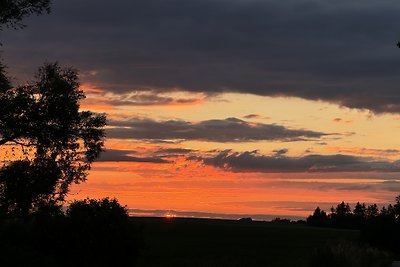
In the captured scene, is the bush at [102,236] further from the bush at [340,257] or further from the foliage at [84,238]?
the bush at [340,257]

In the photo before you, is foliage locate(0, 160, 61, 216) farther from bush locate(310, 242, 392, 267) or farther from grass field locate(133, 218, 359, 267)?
bush locate(310, 242, 392, 267)

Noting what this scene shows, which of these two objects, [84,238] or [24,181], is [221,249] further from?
[24,181]

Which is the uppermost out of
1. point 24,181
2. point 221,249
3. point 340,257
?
point 24,181

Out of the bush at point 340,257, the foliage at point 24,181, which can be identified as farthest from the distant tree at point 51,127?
the bush at point 340,257

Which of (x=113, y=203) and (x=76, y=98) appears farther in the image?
(x=113, y=203)

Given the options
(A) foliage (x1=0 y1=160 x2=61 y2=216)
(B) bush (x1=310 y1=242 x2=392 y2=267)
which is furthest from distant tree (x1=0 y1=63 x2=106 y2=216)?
(B) bush (x1=310 y1=242 x2=392 y2=267)

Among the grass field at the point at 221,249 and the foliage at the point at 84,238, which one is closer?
the foliage at the point at 84,238

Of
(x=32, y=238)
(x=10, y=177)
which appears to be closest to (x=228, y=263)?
(x=32, y=238)

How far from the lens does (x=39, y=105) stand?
102 ft

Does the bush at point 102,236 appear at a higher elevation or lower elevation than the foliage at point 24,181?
lower

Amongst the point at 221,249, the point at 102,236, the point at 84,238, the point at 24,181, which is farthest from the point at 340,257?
the point at 221,249

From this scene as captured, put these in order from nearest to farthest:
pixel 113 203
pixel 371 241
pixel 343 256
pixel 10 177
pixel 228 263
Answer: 1. pixel 10 177
2. pixel 113 203
3. pixel 343 256
4. pixel 228 263
5. pixel 371 241

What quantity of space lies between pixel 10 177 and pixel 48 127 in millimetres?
4534

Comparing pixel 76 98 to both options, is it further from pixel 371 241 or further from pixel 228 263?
pixel 371 241
